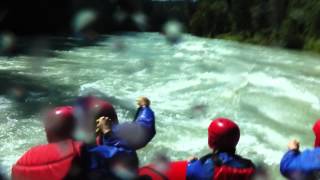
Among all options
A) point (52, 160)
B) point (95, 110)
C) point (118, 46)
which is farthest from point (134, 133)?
point (118, 46)

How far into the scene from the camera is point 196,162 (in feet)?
8.98

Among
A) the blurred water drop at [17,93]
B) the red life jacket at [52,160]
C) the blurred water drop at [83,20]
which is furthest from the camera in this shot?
the blurred water drop at [83,20]

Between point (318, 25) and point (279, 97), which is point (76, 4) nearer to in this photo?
point (318, 25)

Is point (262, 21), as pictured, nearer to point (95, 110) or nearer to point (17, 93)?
point (17, 93)

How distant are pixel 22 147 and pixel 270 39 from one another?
1182 inches

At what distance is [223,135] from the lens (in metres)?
2.59

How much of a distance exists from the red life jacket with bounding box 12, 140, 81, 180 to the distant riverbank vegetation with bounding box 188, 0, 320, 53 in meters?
26.4

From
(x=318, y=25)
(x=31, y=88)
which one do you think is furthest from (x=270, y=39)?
(x=31, y=88)

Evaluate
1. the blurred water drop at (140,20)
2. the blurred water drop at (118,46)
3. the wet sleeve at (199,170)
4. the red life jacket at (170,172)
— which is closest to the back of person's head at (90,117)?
the red life jacket at (170,172)

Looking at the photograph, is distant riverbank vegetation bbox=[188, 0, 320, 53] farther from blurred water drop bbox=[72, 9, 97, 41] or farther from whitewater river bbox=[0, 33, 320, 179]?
whitewater river bbox=[0, 33, 320, 179]

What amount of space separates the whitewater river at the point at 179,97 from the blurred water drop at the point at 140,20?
22.2 meters

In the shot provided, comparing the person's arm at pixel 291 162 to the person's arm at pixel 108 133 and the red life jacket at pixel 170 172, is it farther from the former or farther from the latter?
the person's arm at pixel 108 133

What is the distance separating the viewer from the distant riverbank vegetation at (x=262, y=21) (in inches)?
1230

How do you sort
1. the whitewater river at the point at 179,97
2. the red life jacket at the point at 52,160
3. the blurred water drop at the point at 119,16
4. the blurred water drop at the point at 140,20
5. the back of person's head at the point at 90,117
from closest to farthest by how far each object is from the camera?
the red life jacket at the point at 52,160 < the back of person's head at the point at 90,117 < the whitewater river at the point at 179,97 < the blurred water drop at the point at 119,16 < the blurred water drop at the point at 140,20
